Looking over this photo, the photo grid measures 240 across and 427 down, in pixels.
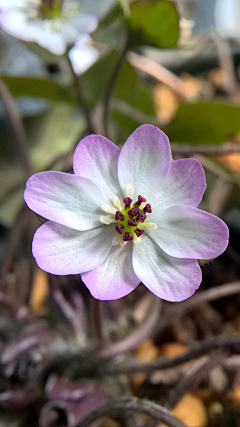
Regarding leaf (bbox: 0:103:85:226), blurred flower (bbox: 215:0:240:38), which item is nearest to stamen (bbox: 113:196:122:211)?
leaf (bbox: 0:103:85:226)

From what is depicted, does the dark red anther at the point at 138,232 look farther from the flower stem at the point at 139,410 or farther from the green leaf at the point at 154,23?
the green leaf at the point at 154,23

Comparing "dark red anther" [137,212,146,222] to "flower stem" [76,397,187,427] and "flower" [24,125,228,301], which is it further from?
"flower stem" [76,397,187,427]

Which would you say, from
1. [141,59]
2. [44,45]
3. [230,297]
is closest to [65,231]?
[44,45]

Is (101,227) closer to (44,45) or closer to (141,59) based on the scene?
(44,45)

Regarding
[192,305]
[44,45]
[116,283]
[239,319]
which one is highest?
[44,45]

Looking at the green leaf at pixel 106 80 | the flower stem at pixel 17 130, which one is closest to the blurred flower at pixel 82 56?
the green leaf at pixel 106 80

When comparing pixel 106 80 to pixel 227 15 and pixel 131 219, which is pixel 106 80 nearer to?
pixel 131 219
